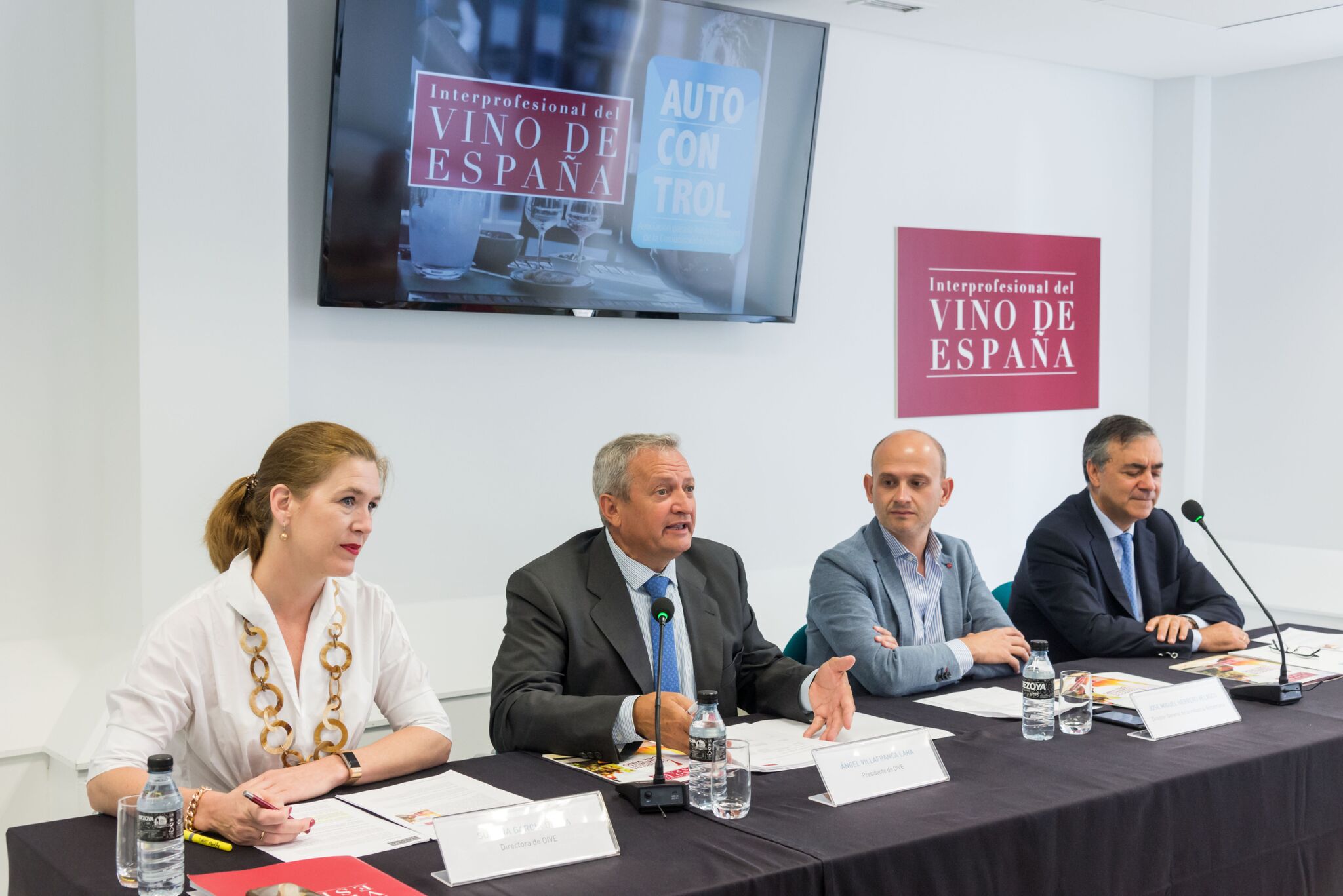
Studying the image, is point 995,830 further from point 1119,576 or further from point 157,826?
point 1119,576

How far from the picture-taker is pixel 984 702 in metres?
2.78

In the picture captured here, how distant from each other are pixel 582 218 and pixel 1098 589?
6.24 feet

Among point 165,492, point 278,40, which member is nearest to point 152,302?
point 165,492

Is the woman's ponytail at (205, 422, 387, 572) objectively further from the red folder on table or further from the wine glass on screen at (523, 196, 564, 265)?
the wine glass on screen at (523, 196, 564, 265)

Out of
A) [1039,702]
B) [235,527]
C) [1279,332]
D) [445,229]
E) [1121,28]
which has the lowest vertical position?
[1039,702]

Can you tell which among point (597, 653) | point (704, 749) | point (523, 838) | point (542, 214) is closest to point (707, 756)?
point (704, 749)

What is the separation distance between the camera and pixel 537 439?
13.8ft

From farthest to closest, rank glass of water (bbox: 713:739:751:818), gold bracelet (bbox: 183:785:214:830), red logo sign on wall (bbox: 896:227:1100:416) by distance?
red logo sign on wall (bbox: 896:227:1100:416)
glass of water (bbox: 713:739:751:818)
gold bracelet (bbox: 183:785:214:830)

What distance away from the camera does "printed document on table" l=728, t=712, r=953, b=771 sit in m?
2.30

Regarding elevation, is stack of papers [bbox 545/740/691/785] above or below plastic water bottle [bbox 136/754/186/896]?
below

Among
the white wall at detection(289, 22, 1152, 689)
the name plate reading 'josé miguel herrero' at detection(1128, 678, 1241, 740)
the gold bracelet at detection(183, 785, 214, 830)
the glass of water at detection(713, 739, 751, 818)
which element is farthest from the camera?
A: the white wall at detection(289, 22, 1152, 689)

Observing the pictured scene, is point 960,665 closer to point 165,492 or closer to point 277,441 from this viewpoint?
point 277,441

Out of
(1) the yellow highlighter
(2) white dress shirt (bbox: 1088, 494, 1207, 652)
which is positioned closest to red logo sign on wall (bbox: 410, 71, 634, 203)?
(2) white dress shirt (bbox: 1088, 494, 1207, 652)

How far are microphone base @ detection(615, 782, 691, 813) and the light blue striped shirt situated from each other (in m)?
1.21
